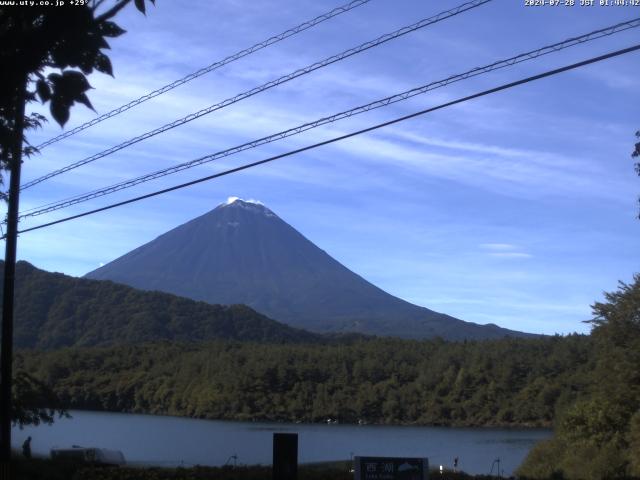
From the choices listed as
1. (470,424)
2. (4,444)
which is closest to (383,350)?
(470,424)

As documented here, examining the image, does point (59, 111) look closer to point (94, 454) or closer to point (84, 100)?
point (84, 100)

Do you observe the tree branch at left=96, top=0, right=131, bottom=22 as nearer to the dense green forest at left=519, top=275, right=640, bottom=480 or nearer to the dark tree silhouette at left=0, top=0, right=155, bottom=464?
the dark tree silhouette at left=0, top=0, right=155, bottom=464

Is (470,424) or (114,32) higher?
(114,32)

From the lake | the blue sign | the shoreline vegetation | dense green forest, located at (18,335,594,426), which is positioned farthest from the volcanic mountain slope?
the blue sign

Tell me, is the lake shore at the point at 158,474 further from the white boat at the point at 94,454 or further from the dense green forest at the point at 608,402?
the dense green forest at the point at 608,402

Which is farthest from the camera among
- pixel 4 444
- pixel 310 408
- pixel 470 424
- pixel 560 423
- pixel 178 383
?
pixel 178 383

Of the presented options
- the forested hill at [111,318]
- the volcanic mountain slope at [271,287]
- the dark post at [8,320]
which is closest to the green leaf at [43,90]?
the dark post at [8,320]

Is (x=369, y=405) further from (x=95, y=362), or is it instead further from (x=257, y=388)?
(x=95, y=362)
